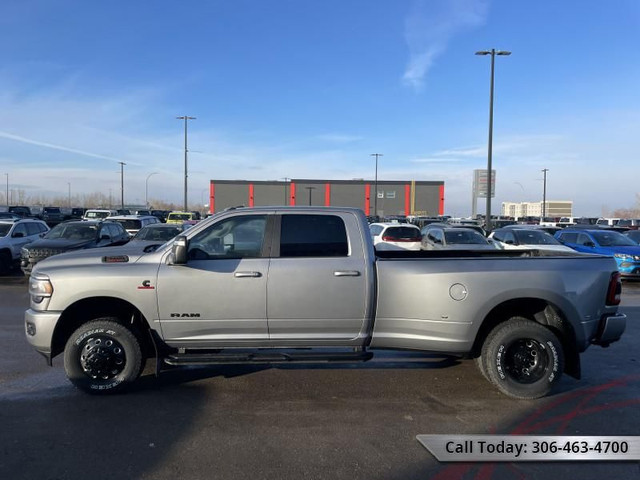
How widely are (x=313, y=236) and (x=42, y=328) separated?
295 centimetres

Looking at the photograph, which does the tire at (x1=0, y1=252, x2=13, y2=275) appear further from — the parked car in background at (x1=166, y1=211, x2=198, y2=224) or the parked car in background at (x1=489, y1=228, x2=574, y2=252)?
the parked car in background at (x1=166, y1=211, x2=198, y2=224)

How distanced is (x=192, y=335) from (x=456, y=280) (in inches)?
111

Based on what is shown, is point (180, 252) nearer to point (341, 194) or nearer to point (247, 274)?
point (247, 274)

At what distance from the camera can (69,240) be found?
1341 centimetres

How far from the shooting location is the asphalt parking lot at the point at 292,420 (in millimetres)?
3564

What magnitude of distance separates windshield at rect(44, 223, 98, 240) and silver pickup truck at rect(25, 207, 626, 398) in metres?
9.71

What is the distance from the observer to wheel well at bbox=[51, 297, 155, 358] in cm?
496

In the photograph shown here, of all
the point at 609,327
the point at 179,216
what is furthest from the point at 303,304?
the point at 179,216

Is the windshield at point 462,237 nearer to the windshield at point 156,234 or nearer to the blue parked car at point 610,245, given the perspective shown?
the blue parked car at point 610,245

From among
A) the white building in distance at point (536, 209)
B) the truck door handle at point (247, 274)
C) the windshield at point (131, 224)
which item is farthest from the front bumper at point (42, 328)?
the white building in distance at point (536, 209)

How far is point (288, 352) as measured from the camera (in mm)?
4957

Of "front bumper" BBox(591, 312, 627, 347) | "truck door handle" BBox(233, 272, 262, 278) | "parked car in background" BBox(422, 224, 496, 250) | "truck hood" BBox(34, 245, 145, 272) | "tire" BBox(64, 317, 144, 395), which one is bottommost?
"tire" BBox(64, 317, 144, 395)

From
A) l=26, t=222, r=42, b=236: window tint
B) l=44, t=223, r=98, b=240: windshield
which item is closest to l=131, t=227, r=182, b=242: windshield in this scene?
l=44, t=223, r=98, b=240: windshield

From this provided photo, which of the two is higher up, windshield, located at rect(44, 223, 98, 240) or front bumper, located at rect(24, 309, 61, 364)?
windshield, located at rect(44, 223, 98, 240)
